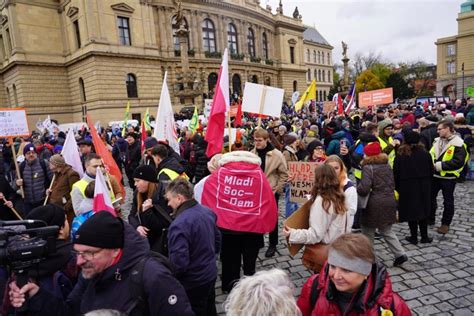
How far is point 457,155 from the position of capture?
5215mm

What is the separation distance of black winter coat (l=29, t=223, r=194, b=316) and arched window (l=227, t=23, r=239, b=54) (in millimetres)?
42375

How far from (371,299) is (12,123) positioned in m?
7.20

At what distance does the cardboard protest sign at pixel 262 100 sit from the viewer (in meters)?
6.89

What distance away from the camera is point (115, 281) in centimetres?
188

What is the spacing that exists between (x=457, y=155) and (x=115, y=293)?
5.50 meters

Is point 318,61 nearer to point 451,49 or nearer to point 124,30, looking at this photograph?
point 451,49

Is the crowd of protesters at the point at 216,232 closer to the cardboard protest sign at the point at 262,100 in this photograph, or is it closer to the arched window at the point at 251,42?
the cardboard protest sign at the point at 262,100

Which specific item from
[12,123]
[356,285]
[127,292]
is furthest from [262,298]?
[12,123]

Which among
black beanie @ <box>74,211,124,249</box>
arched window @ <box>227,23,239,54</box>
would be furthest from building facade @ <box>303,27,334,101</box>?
black beanie @ <box>74,211,124,249</box>

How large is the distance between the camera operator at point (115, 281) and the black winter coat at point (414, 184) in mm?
4100

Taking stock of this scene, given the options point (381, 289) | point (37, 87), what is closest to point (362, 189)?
point (381, 289)

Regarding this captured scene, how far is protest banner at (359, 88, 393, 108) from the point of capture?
46.0 feet

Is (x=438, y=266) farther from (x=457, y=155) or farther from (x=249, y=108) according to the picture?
(x=249, y=108)

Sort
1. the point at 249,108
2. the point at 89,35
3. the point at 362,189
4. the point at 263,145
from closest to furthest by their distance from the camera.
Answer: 1. the point at 362,189
2. the point at 263,145
3. the point at 249,108
4. the point at 89,35
